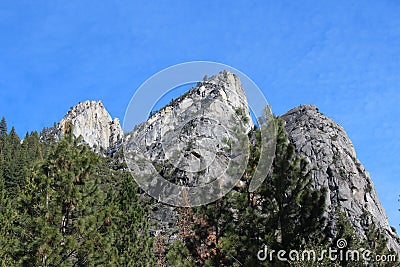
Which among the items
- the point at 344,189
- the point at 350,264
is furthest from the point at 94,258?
the point at 344,189

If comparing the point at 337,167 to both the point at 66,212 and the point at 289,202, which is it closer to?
the point at 289,202

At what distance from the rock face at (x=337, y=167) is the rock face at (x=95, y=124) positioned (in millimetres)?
109644

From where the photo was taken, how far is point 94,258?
1514 cm

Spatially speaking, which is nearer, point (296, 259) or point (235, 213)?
point (296, 259)

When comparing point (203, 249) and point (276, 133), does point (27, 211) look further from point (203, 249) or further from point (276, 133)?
point (276, 133)

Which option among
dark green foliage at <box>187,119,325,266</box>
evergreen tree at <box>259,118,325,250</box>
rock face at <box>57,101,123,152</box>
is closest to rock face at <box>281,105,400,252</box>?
dark green foliage at <box>187,119,325,266</box>

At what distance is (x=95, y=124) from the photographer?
188 m

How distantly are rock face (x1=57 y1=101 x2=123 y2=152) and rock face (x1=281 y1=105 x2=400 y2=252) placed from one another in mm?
109644

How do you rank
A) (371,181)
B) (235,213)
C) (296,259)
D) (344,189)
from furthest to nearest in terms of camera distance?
(371,181) → (344,189) → (235,213) → (296,259)

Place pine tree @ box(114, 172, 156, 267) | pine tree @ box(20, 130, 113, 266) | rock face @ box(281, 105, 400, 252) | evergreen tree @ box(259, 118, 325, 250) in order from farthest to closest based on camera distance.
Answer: rock face @ box(281, 105, 400, 252)
pine tree @ box(114, 172, 156, 267)
evergreen tree @ box(259, 118, 325, 250)
pine tree @ box(20, 130, 113, 266)

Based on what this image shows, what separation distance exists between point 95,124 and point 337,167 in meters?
129

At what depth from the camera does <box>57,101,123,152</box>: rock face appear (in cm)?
18336

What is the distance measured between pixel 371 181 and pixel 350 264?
71356 mm

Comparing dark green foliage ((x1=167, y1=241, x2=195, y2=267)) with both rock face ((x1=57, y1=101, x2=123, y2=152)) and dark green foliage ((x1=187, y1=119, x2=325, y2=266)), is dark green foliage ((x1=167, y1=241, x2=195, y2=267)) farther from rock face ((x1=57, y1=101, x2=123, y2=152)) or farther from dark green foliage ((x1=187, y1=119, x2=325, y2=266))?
rock face ((x1=57, y1=101, x2=123, y2=152))
